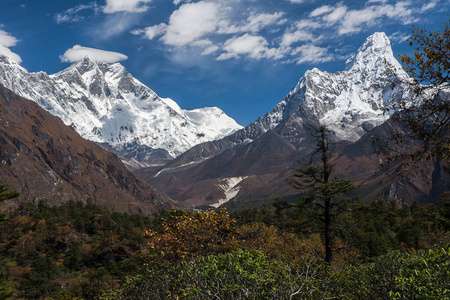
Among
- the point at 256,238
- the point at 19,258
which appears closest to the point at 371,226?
the point at 256,238

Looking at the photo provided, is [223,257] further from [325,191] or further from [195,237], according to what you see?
[325,191]

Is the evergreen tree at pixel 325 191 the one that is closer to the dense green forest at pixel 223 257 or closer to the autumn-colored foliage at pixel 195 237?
the dense green forest at pixel 223 257

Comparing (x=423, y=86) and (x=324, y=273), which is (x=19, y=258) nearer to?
(x=324, y=273)

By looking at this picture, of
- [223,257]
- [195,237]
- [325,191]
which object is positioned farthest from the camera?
[325,191]

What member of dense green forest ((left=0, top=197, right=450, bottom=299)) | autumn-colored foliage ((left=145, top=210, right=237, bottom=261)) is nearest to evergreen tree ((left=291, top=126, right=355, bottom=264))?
dense green forest ((left=0, top=197, right=450, bottom=299))

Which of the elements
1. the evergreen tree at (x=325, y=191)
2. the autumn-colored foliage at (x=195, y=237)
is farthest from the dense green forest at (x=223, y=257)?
the evergreen tree at (x=325, y=191)

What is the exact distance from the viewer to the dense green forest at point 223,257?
528 inches

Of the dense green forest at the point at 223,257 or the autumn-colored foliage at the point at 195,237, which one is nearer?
the dense green forest at the point at 223,257

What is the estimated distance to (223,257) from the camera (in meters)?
15.5

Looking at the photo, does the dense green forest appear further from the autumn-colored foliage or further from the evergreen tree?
the evergreen tree

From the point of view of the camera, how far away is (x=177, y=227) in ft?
82.8

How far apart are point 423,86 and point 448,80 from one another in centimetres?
86

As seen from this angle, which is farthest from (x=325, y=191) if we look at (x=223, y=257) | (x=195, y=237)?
(x=223, y=257)

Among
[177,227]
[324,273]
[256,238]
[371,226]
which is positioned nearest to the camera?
[324,273]
